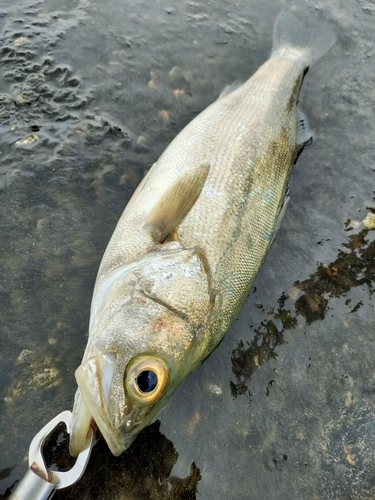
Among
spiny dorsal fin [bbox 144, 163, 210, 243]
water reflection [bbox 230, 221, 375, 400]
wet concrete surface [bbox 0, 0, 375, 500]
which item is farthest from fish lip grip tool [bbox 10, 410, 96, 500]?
spiny dorsal fin [bbox 144, 163, 210, 243]

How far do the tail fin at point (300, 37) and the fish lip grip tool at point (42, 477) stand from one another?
180 inches

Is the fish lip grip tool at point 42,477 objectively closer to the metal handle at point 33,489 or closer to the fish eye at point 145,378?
the metal handle at point 33,489

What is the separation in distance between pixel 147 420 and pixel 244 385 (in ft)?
3.04

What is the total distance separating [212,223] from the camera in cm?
305

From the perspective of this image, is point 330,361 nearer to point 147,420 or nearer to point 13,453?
point 147,420

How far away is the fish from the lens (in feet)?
7.73

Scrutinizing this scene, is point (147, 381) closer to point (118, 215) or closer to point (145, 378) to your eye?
point (145, 378)

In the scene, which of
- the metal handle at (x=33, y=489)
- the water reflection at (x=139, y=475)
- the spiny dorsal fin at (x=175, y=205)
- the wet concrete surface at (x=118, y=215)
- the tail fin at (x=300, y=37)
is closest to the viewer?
the metal handle at (x=33, y=489)

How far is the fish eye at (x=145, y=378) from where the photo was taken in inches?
91.0

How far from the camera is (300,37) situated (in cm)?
488

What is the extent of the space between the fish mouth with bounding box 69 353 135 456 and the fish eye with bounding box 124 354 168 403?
109 millimetres

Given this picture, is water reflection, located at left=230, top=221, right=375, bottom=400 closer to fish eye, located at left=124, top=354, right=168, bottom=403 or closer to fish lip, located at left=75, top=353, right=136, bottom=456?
fish eye, located at left=124, top=354, right=168, bottom=403

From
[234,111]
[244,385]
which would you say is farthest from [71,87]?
[244,385]

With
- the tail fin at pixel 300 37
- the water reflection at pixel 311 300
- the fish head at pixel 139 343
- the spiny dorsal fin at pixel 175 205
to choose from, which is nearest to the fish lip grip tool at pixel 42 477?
the fish head at pixel 139 343
